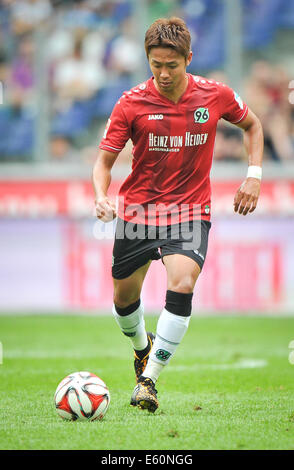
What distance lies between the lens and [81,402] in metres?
4.74

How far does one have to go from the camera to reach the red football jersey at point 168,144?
5.25 meters

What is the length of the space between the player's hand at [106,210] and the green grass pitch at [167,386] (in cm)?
118

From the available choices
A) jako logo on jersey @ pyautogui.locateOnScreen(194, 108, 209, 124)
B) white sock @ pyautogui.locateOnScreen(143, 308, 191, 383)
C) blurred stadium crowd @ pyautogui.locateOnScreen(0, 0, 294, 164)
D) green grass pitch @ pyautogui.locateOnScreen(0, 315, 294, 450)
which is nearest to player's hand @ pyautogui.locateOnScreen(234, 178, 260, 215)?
jako logo on jersey @ pyautogui.locateOnScreen(194, 108, 209, 124)

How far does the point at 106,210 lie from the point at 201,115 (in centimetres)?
102

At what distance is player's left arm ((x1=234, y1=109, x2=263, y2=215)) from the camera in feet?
17.0

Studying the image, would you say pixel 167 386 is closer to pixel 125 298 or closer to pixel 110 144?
pixel 125 298

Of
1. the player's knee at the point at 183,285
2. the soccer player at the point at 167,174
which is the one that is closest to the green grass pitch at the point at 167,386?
the soccer player at the point at 167,174

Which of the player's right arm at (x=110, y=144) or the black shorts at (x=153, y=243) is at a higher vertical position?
the player's right arm at (x=110, y=144)

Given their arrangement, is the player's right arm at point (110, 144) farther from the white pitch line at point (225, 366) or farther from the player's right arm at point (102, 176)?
the white pitch line at point (225, 366)

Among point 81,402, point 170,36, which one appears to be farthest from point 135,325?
point 170,36

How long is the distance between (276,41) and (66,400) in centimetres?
1168

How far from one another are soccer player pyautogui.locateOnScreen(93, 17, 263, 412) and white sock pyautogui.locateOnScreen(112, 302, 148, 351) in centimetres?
13

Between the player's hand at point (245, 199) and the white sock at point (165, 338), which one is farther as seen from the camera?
the player's hand at point (245, 199)

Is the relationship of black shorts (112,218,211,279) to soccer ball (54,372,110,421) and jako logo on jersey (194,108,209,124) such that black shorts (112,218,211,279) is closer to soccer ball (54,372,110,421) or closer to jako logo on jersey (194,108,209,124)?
jako logo on jersey (194,108,209,124)
